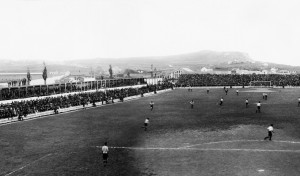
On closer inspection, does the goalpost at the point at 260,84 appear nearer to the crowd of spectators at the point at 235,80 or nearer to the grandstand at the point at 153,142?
the crowd of spectators at the point at 235,80

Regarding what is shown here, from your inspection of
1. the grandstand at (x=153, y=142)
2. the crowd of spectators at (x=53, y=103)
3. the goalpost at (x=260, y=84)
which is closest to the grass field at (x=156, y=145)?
the grandstand at (x=153, y=142)

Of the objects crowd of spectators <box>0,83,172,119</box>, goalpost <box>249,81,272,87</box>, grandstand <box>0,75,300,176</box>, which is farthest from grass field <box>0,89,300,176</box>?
goalpost <box>249,81,272,87</box>

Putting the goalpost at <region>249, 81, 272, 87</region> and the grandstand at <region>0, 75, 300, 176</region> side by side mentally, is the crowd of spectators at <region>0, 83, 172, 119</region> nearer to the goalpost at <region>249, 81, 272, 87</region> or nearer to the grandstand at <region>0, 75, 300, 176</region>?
the grandstand at <region>0, 75, 300, 176</region>

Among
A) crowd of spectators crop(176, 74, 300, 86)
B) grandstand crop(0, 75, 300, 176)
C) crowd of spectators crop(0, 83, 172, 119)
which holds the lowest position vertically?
grandstand crop(0, 75, 300, 176)

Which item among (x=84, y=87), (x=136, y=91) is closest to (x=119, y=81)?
(x=136, y=91)

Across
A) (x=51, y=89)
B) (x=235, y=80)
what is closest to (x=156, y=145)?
(x=51, y=89)

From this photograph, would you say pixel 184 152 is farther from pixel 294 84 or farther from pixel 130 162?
pixel 294 84

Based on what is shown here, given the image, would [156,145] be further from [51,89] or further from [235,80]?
[235,80]

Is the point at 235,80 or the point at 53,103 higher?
the point at 235,80
